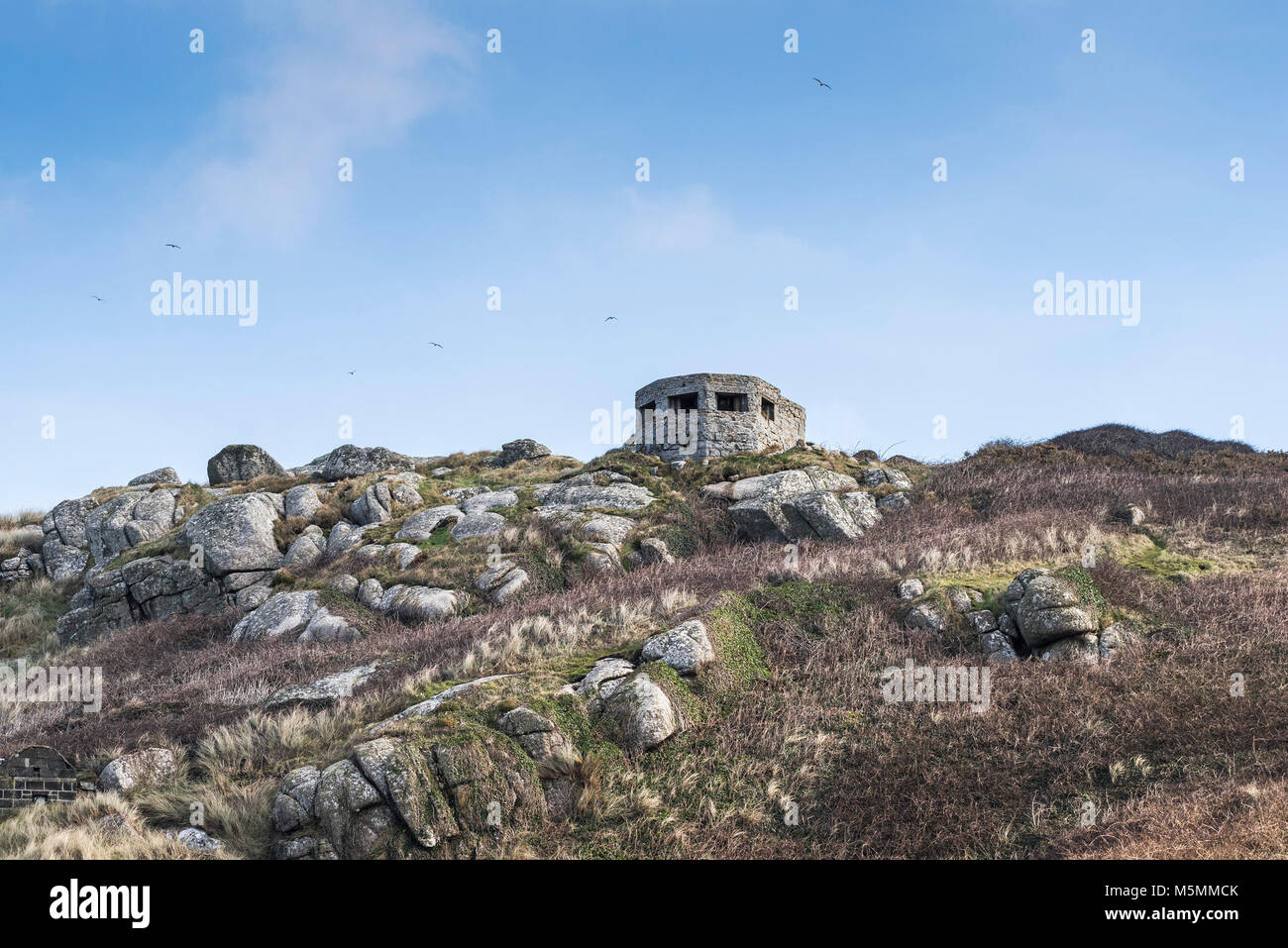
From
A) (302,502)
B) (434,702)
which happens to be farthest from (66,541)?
(434,702)

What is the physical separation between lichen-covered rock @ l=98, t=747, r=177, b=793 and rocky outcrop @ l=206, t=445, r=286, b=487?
33.5 m

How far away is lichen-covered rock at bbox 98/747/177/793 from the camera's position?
10.4 m

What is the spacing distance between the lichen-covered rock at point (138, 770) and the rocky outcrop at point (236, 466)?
110 ft

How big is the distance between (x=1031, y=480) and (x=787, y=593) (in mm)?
15052

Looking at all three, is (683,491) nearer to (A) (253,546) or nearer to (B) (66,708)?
(A) (253,546)

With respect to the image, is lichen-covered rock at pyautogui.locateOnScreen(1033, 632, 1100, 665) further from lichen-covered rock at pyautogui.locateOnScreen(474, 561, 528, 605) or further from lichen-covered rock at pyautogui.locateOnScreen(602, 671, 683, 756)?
lichen-covered rock at pyautogui.locateOnScreen(474, 561, 528, 605)

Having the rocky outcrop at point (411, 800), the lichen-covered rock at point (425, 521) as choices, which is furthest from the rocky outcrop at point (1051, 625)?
the lichen-covered rock at point (425, 521)

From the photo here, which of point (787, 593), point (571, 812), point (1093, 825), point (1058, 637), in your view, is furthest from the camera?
point (787, 593)

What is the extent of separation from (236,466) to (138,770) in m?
34.8

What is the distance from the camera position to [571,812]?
9281 millimetres

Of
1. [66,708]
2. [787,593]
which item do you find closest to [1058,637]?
[787,593]

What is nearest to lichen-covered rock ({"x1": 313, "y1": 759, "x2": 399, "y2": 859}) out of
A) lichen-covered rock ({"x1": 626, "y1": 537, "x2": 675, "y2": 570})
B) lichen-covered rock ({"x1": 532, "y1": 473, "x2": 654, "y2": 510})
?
lichen-covered rock ({"x1": 626, "y1": 537, "x2": 675, "y2": 570})

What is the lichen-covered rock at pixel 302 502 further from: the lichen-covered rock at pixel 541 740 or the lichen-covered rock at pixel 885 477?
the lichen-covered rock at pixel 541 740
